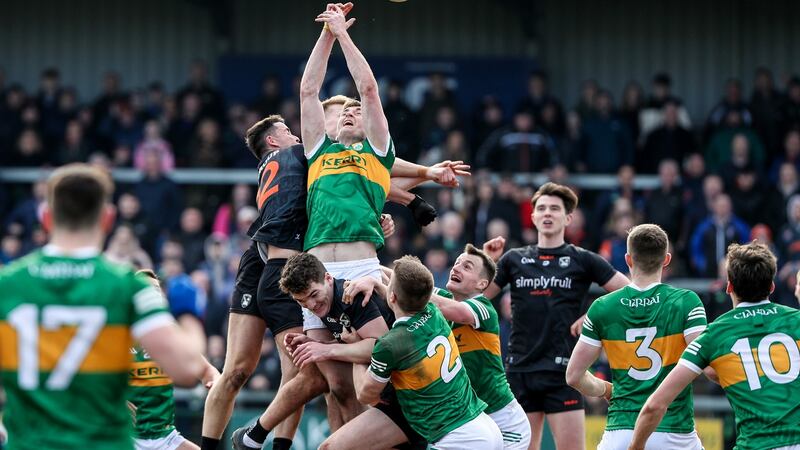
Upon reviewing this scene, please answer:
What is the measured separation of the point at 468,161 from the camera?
61.7 feet

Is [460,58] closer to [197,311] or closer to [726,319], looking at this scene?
[197,311]

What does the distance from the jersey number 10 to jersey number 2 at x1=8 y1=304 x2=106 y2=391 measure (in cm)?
374

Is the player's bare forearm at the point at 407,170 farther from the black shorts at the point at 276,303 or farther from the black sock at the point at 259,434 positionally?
the black sock at the point at 259,434

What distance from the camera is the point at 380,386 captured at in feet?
26.0

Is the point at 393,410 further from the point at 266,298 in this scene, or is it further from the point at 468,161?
the point at 468,161

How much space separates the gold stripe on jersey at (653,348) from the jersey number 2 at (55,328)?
150 inches

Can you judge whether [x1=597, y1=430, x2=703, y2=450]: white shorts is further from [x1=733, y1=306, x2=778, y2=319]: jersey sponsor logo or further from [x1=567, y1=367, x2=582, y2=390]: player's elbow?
[x1=733, y1=306, x2=778, y2=319]: jersey sponsor logo

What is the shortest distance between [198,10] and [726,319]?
650 inches

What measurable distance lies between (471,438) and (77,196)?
11.5ft

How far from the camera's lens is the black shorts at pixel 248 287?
29.7 feet

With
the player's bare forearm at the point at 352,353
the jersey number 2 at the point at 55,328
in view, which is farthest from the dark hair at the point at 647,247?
the jersey number 2 at the point at 55,328

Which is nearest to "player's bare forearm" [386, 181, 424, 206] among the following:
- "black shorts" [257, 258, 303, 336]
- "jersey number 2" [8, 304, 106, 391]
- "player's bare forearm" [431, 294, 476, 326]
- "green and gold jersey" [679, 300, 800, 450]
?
"player's bare forearm" [431, 294, 476, 326]

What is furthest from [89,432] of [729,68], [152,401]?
[729,68]

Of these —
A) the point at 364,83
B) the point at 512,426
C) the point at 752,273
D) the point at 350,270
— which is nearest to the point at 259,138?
the point at 364,83
